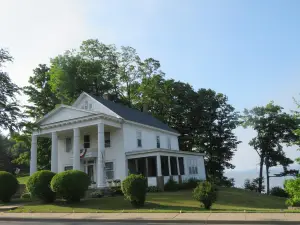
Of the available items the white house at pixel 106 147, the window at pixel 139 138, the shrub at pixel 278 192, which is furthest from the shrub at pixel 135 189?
the shrub at pixel 278 192

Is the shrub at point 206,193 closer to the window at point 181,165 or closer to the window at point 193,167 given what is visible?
the window at point 181,165

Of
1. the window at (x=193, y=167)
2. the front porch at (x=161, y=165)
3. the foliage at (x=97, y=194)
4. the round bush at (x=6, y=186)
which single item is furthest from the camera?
the window at (x=193, y=167)

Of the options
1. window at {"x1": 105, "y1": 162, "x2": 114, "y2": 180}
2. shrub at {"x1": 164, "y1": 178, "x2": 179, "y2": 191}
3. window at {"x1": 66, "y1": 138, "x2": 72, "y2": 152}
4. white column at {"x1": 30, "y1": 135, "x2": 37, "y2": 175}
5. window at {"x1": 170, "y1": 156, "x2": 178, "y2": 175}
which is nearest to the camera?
shrub at {"x1": 164, "y1": 178, "x2": 179, "y2": 191}

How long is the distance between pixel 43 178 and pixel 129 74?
1446 inches

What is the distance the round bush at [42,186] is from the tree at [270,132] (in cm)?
3296

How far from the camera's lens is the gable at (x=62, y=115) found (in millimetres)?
29734

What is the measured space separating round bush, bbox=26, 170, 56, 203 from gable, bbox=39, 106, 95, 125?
33.7ft

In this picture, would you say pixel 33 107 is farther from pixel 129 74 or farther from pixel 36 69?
pixel 129 74

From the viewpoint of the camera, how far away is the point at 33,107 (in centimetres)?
4431

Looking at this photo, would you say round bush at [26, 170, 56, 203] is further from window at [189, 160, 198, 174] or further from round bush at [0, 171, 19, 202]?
window at [189, 160, 198, 174]

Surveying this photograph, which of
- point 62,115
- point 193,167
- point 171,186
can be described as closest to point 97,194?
point 171,186

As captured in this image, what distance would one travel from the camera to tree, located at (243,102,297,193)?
43644mm

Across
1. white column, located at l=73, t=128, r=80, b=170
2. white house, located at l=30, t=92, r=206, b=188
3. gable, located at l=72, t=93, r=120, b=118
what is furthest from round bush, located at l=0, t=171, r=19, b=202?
gable, located at l=72, t=93, r=120, b=118

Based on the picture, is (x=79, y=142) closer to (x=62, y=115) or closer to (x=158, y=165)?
(x=62, y=115)
